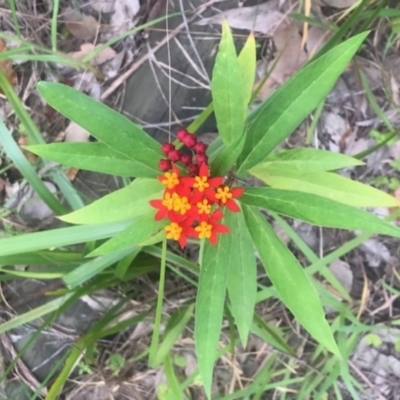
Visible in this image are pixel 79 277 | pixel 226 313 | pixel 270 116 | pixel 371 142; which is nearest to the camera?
pixel 270 116

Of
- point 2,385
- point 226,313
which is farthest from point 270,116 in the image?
point 2,385

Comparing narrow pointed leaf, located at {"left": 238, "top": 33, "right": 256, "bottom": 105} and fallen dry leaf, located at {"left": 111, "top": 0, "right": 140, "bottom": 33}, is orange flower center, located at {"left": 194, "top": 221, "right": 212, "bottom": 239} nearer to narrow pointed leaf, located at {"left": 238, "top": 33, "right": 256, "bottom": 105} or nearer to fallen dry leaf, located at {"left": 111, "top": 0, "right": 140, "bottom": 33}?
narrow pointed leaf, located at {"left": 238, "top": 33, "right": 256, "bottom": 105}

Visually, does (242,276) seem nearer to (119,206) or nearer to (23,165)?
(119,206)

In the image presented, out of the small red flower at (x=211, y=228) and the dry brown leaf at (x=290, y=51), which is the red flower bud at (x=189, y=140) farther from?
the dry brown leaf at (x=290, y=51)

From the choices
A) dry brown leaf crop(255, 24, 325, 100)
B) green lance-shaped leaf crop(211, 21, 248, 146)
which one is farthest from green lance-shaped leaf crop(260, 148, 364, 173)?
dry brown leaf crop(255, 24, 325, 100)

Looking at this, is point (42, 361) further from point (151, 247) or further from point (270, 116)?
point (270, 116)
